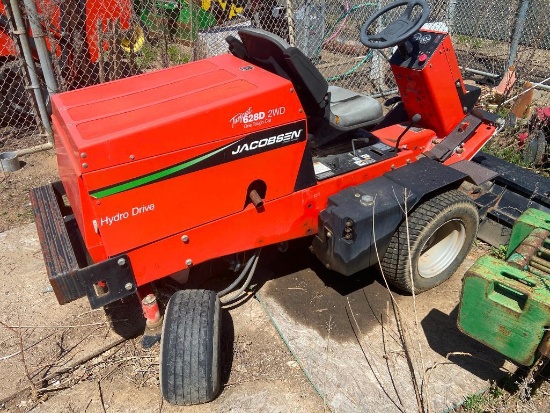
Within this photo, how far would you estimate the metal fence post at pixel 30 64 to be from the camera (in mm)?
4602

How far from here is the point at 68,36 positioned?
5406mm

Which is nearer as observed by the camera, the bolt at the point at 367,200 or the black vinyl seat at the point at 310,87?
the black vinyl seat at the point at 310,87

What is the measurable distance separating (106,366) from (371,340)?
1545mm

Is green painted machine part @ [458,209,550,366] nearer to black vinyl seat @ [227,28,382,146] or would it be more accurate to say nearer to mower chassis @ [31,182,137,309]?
black vinyl seat @ [227,28,382,146]

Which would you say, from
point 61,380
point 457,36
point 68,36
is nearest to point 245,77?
point 61,380

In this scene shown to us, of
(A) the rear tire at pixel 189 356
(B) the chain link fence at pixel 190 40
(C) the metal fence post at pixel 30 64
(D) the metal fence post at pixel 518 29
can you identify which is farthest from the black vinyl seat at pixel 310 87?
(D) the metal fence post at pixel 518 29

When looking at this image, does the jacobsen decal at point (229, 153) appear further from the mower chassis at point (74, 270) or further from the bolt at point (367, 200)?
the bolt at point (367, 200)

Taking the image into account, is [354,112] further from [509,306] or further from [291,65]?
[509,306]

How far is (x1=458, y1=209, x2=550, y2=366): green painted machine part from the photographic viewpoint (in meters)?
2.18

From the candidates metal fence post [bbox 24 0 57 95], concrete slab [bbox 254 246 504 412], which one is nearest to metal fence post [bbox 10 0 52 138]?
metal fence post [bbox 24 0 57 95]

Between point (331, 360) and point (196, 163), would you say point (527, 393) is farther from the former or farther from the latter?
point (196, 163)

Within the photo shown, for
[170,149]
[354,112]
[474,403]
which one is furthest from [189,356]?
[354,112]

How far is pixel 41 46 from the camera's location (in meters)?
4.68

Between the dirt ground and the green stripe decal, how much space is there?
3.38 feet
